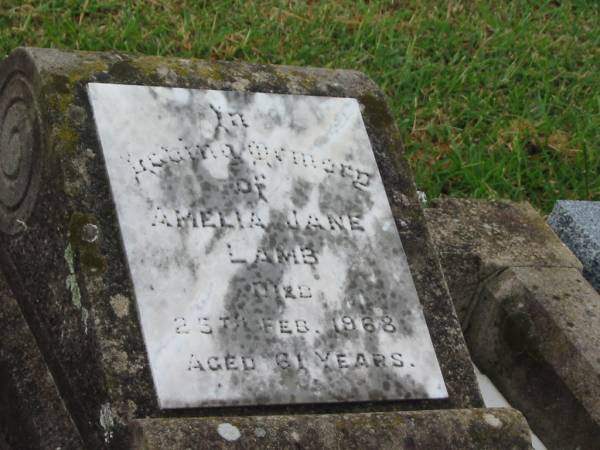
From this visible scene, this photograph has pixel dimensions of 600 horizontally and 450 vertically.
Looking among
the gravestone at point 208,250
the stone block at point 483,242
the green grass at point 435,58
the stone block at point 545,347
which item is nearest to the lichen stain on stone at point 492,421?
the gravestone at point 208,250

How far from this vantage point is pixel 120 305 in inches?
80.0

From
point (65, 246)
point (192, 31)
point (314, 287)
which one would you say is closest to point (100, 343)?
point (65, 246)

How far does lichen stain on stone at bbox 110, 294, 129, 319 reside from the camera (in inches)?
79.7

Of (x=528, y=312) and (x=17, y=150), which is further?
(x=528, y=312)

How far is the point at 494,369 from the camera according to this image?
9.84ft

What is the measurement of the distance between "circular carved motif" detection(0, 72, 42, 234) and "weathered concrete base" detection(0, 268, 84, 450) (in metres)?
0.18

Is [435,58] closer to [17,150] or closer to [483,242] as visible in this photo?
[483,242]

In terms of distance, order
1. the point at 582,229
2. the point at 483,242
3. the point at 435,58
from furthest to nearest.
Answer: the point at 435,58
the point at 582,229
the point at 483,242

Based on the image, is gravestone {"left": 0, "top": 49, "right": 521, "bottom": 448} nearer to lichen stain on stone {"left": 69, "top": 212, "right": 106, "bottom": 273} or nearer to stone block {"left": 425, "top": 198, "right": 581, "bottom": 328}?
lichen stain on stone {"left": 69, "top": 212, "right": 106, "bottom": 273}

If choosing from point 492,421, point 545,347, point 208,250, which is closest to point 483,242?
point 545,347

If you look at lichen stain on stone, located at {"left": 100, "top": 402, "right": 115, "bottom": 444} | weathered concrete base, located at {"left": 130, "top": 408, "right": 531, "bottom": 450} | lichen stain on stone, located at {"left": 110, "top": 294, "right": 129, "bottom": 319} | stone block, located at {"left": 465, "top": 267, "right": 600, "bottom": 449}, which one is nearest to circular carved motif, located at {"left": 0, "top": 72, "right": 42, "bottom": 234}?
lichen stain on stone, located at {"left": 110, "top": 294, "right": 129, "bottom": 319}

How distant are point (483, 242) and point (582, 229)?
1.21ft

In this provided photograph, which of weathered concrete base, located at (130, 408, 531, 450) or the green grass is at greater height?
weathered concrete base, located at (130, 408, 531, 450)

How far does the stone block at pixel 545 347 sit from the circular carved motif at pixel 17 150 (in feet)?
4.30
